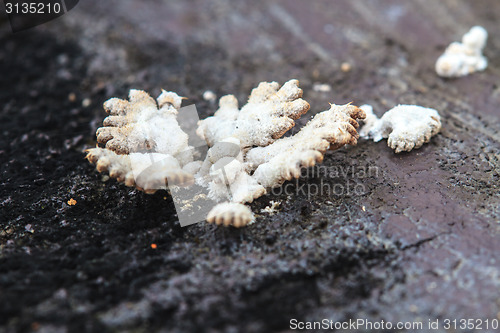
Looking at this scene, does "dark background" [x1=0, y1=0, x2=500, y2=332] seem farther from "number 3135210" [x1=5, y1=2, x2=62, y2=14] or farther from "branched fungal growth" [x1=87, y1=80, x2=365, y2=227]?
"number 3135210" [x1=5, y1=2, x2=62, y2=14]

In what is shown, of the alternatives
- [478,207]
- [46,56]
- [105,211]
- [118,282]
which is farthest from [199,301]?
[46,56]

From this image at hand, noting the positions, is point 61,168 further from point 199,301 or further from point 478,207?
point 478,207

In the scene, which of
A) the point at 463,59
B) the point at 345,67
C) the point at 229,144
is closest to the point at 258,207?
the point at 229,144

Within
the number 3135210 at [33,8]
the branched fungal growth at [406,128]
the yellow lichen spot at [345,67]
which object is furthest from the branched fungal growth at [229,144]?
the number 3135210 at [33,8]

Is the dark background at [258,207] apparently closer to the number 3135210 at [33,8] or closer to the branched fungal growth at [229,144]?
the branched fungal growth at [229,144]

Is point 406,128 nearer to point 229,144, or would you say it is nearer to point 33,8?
point 229,144

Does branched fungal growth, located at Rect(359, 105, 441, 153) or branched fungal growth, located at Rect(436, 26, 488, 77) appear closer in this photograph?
branched fungal growth, located at Rect(359, 105, 441, 153)

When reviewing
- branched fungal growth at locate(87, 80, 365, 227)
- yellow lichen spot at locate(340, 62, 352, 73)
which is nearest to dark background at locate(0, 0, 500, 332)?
yellow lichen spot at locate(340, 62, 352, 73)
